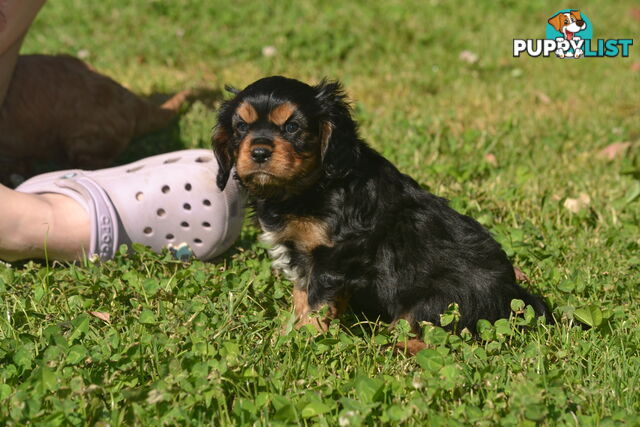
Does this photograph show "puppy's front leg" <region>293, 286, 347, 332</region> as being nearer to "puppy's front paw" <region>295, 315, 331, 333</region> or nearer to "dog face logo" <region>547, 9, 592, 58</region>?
"puppy's front paw" <region>295, 315, 331, 333</region>

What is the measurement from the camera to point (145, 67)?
7.21 meters

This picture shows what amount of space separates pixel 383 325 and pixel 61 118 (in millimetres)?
2923

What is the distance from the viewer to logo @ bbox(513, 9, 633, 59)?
7.45 m

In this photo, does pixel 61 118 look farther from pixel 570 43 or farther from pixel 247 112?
pixel 570 43

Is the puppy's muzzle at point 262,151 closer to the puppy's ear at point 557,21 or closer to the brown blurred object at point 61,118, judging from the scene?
the brown blurred object at point 61,118

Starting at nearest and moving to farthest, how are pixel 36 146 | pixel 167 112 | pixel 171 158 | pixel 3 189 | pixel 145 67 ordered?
1. pixel 3 189
2. pixel 171 158
3. pixel 36 146
4. pixel 167 112
5. pixel 145 67

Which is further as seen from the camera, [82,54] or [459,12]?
[459,12]

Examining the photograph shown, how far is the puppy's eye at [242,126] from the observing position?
10.3 ft

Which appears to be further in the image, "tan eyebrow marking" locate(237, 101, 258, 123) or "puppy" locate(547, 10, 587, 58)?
"puppy" locate(547, 10, 587, 58)

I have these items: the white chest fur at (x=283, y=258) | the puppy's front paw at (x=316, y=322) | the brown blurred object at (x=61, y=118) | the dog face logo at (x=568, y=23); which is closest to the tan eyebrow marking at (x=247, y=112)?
the white chest fur at (x=283, y=258)

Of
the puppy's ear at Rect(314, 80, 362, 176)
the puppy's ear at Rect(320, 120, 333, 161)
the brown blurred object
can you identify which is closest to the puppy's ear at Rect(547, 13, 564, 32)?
the brown blurred object

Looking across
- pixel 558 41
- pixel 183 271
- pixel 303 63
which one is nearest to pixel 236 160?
pixel 183 271

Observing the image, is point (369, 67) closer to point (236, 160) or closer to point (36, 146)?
point (36, 146)

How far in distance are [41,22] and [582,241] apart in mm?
6455
